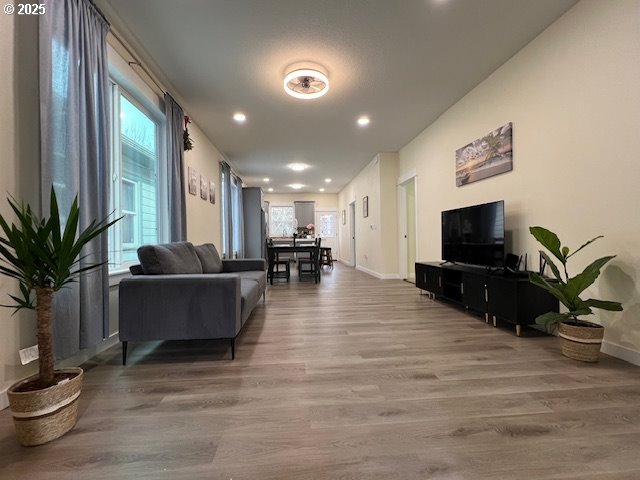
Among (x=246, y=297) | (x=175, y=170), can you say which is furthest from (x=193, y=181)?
(x=246, y=297)

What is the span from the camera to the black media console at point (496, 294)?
2.51 m

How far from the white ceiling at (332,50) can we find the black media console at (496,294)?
2280mm

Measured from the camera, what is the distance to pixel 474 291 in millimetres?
3090

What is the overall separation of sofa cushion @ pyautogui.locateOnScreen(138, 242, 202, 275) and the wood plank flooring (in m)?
0.68

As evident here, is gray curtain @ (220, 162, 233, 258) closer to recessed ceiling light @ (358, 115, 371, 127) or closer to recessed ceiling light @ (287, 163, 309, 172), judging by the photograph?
recessed ceiling light @ (287, 163, 309, 172)

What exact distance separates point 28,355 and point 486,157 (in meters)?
4.45

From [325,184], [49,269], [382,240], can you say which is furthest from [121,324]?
[325,184]

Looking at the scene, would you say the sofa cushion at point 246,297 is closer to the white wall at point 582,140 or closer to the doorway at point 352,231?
the white wall at point 582,140

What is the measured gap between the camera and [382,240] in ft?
20.2

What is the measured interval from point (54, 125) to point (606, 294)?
4.04 metres

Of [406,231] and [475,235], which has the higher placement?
[406,231]

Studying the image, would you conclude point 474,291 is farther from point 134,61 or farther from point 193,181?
point 134,61

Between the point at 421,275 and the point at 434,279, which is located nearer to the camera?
the point at 434,279

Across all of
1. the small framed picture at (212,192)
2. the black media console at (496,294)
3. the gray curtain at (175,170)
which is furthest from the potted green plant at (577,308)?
the small framed picture at (212,192)
